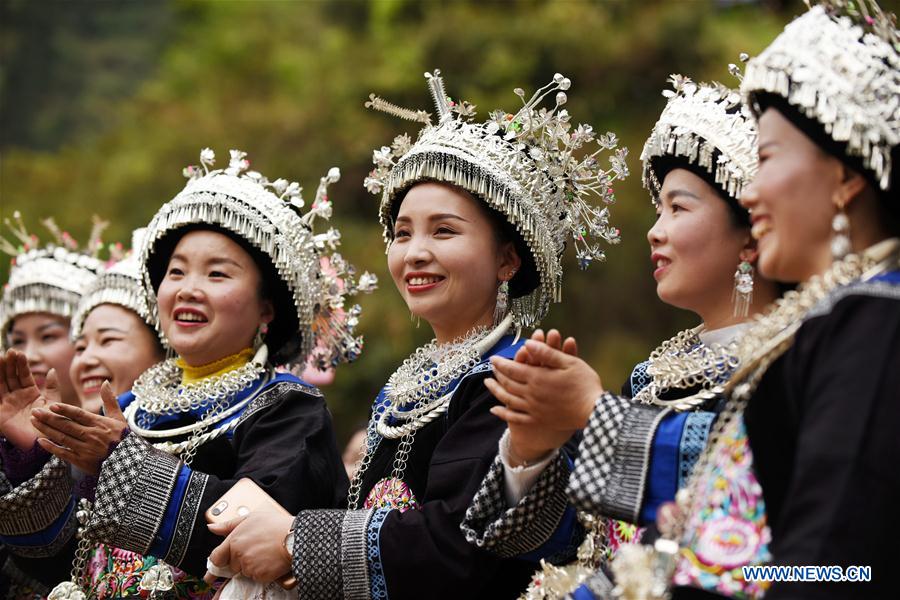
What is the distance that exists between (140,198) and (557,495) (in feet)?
35.6

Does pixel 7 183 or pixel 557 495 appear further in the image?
pixel 7 183

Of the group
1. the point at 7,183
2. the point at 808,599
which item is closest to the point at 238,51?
the point at 7,183

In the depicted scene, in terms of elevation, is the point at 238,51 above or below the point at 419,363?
above

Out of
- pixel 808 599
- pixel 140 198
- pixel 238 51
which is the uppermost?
pixel 238 51

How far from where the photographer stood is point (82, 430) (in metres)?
3.79

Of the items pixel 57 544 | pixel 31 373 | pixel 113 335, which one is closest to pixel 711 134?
pixel 31 373

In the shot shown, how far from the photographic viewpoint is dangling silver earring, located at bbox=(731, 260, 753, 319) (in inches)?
131

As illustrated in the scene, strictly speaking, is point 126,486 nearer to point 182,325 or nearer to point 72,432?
point 72,432

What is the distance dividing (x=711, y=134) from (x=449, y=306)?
108 centimetres

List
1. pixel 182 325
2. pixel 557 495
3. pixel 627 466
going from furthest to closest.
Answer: pixel 182 325, pixel 557 495, pixel 627 466

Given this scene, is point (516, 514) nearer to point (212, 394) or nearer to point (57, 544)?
point (212, 394)

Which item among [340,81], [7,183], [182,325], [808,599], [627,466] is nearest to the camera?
[808,599]

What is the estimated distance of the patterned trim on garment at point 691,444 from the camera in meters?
2.79

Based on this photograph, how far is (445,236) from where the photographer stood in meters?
3.96
